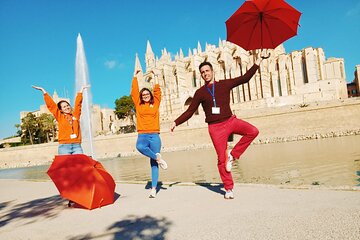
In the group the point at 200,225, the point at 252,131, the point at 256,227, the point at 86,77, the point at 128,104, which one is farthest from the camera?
the point at 128,104

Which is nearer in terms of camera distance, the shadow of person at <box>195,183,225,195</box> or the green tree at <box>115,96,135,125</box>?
the shadow of person at <box>195,183,225,195</box>

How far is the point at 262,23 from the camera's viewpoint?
15.0ft

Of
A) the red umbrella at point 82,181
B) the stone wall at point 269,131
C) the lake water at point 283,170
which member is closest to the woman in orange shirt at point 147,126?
the red umbrella at point 82,181

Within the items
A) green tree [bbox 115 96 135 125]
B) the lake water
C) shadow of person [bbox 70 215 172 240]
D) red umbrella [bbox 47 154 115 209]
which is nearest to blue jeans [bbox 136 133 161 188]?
red umbrella [bbox 47 154 115 209]

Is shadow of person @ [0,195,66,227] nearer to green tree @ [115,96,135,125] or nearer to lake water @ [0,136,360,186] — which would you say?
lake water @ [0,136,360,186]

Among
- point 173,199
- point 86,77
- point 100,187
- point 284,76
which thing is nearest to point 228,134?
point 173,199

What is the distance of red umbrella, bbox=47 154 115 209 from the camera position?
4.21m

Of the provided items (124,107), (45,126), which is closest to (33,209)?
(124,107)

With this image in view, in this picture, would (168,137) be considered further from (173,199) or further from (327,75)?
(173,199)

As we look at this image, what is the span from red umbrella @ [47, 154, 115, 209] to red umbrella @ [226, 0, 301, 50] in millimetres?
3109

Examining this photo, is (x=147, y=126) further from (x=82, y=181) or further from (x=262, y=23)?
(x=262, y=23)

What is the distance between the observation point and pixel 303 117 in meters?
32.1

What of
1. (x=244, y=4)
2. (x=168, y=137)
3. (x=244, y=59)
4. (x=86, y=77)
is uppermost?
(x=244, y=59)

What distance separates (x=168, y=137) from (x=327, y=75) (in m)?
29.0
